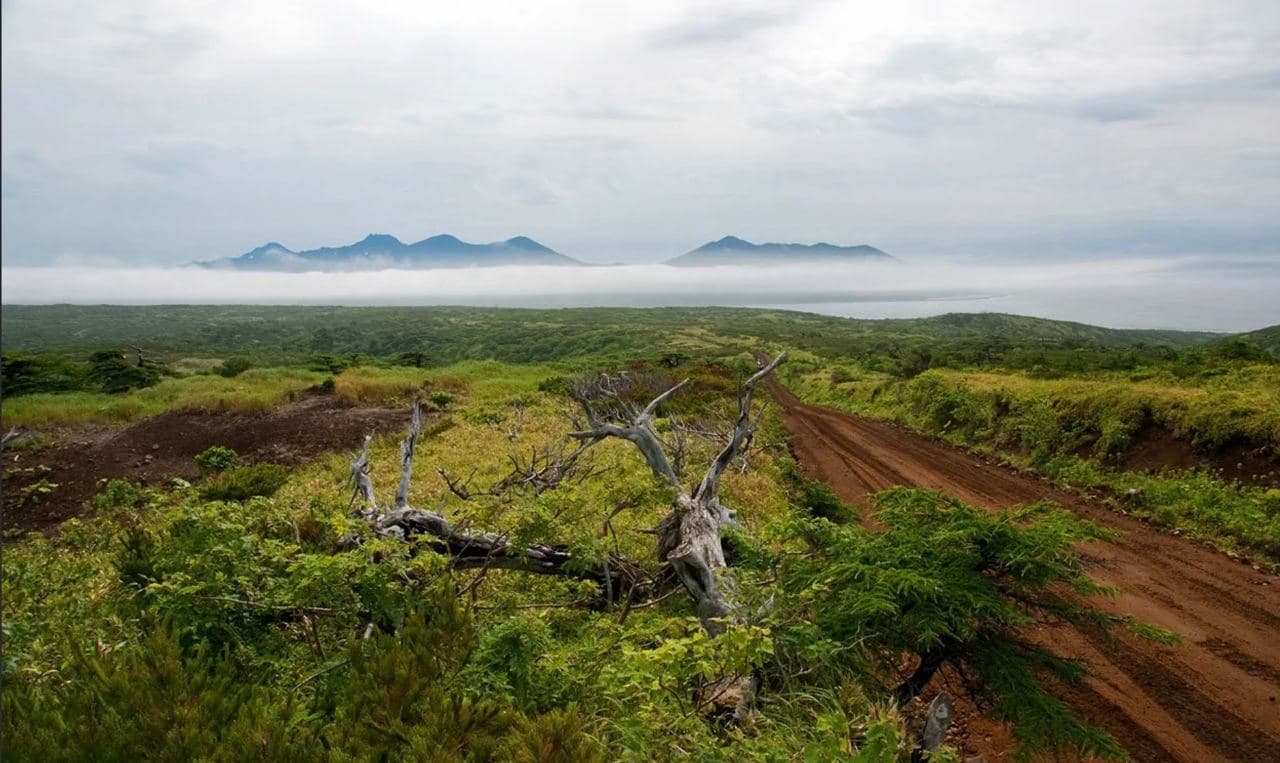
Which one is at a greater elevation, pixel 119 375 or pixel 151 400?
pixel 119 375

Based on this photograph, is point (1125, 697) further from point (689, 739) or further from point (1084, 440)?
point (1084, 440)

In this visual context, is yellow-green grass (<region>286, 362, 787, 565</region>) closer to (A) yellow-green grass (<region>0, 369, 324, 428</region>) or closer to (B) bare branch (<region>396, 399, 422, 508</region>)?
(B) bare branch (<region>396, 399, 422, 508</region>)

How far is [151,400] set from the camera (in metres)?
27.3

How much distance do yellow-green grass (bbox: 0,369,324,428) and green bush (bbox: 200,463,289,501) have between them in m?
13.0

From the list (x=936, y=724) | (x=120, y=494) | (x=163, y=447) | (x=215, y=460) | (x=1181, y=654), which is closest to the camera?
(x=936, y=724)

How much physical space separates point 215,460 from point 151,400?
527 inches

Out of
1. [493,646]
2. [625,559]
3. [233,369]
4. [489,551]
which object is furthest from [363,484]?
[233,369]

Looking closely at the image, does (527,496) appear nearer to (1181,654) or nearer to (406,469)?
(406,469)

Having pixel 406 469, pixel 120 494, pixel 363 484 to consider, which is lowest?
pixel 120 494

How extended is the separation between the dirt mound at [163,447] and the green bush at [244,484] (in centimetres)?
251

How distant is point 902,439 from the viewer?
68.7ft

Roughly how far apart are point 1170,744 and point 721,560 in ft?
14.5

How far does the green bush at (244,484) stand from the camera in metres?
12.9

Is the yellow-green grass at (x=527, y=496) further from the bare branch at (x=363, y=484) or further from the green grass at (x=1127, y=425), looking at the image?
the green grass at (x=1127, y=425)
